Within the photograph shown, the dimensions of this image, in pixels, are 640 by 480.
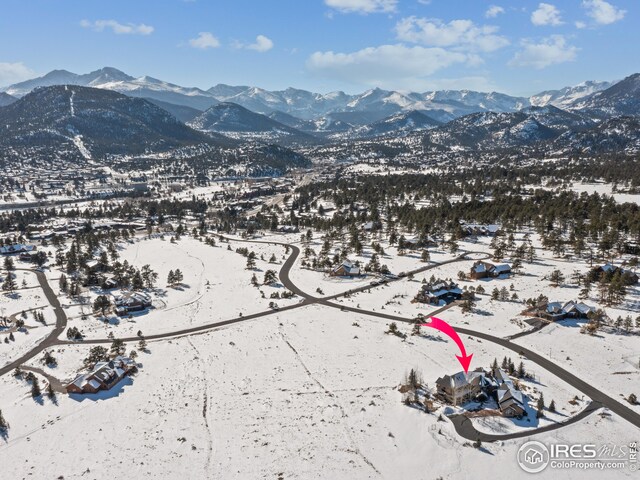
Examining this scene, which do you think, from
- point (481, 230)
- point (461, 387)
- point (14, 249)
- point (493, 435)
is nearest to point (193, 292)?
point (461, 387)

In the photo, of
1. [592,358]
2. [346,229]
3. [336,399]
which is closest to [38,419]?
[336,399]

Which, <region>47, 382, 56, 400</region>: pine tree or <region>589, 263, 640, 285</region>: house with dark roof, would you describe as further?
<region>589, 263, 640, 285</region>: house with dark roof

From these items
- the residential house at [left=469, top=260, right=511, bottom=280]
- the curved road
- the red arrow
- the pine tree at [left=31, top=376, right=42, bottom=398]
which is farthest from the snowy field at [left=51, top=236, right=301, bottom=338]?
the residential house at [left=469, top=260, right=511, bottom=280]

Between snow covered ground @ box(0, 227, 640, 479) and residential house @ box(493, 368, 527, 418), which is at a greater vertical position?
residential house @ box(493, 368, 527, 418)

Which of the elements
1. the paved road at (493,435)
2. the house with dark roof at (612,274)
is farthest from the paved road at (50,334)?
the house with dark roof at (612,274)

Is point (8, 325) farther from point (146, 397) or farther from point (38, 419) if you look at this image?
point (146, 397)

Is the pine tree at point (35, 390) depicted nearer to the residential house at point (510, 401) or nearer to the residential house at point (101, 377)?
the residential house at point (101, 377)

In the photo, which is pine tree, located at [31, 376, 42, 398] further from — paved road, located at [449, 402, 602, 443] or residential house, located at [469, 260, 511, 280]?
residential house, located at [469, 260, 511, 280]
